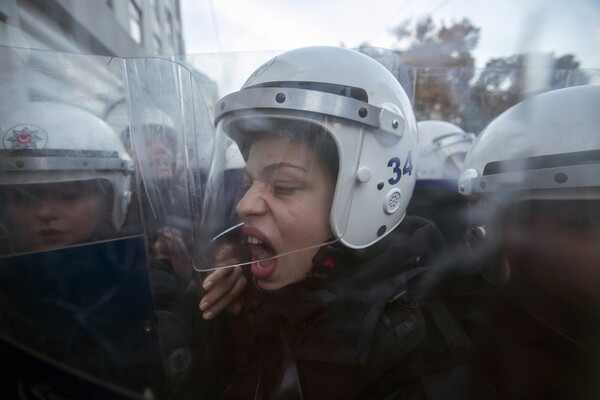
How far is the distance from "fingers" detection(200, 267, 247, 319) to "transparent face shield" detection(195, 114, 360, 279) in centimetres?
8

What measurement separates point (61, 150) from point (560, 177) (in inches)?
74.9

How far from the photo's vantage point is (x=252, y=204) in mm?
1037

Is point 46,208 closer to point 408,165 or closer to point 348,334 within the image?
point 348,334

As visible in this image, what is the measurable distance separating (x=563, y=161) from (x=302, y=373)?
Answer: 1139mm

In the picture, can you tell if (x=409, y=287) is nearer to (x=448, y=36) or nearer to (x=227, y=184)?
(x=227, y=184)

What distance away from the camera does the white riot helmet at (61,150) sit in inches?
43.6

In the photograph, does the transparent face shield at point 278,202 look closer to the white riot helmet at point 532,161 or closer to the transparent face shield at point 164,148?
the transparent face shield at point 164,148

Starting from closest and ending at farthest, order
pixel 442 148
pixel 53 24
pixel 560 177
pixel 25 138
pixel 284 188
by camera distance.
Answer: pixel 560 177
pixel 284 188
pixel 25 138
pixel 53 24
pixel 442 148

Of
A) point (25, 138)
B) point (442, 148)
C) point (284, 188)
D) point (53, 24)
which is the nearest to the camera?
point (284, 188)

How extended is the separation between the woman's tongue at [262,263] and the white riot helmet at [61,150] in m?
0.62

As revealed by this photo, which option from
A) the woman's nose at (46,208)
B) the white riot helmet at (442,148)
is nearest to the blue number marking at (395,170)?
the woman's nose at (46,208)

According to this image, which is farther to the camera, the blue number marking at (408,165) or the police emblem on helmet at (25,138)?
the blue number marking at (408,165)

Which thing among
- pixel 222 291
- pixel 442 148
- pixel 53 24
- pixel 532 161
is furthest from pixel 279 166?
pixel 442 148

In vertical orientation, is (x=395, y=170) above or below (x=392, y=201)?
above
